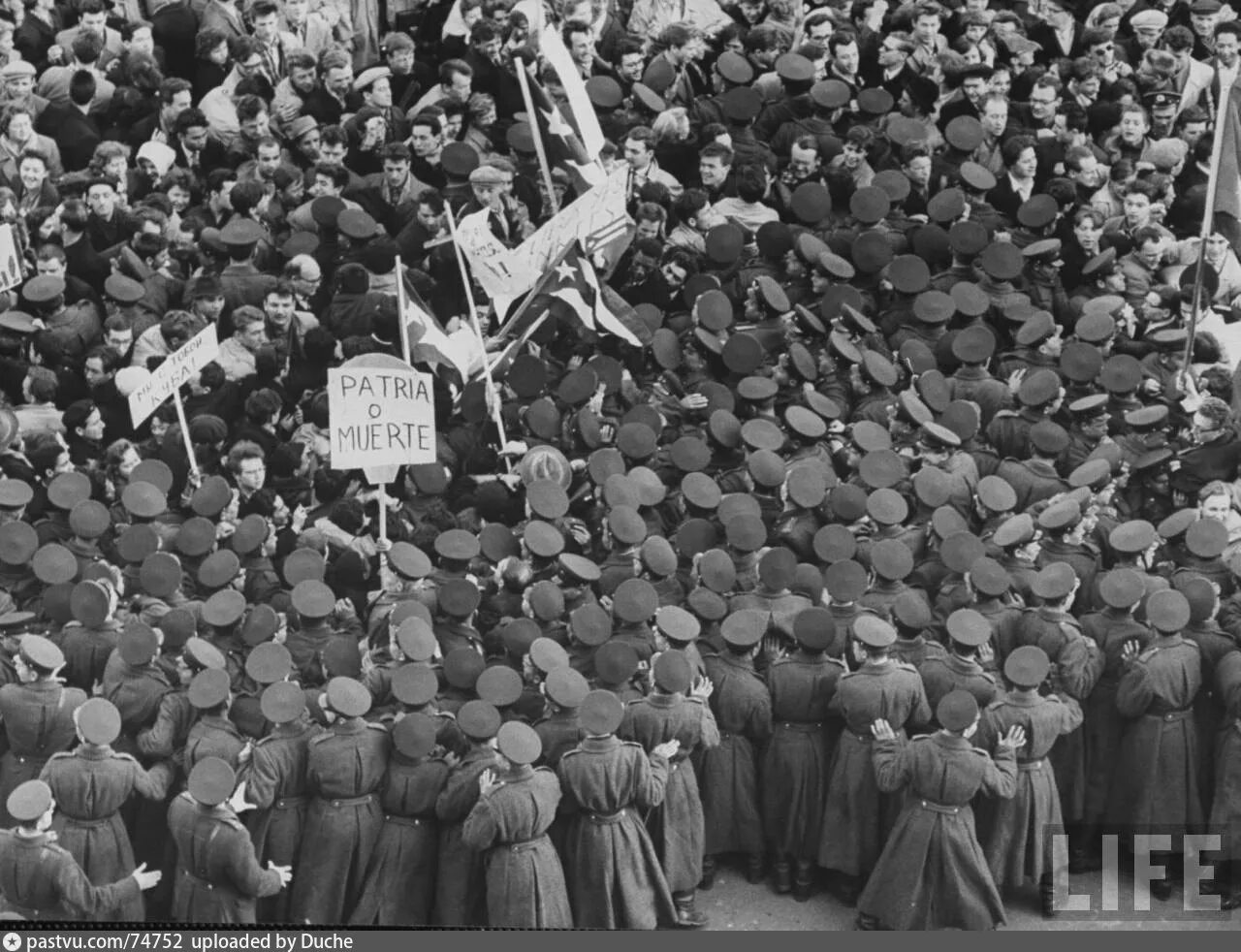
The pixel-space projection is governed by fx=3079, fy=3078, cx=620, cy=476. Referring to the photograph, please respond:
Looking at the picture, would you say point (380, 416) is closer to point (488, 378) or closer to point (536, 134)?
point (488, 378)

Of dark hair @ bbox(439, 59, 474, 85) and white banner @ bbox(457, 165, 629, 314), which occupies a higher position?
dark hair @ bbox(439, 59, 474, 85)

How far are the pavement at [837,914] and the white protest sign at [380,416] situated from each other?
340cm

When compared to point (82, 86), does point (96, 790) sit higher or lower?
lower

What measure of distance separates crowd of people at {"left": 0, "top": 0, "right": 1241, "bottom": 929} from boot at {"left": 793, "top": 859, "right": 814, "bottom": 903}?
0.17 ft

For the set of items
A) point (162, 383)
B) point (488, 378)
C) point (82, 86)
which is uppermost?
point (82, 86)

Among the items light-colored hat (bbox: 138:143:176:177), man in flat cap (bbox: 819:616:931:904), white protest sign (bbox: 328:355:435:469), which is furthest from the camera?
light-colored hat (bbox: 138:143:176:177)

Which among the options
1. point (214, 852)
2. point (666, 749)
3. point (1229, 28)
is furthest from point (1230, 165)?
point (214, 852)

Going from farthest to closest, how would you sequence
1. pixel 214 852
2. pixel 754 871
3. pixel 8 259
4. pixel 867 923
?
pixel 8 259
pixel 754 871
pixel 867 923
pixel 214 852

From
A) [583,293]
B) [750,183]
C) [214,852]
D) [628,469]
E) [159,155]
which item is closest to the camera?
[214,852]

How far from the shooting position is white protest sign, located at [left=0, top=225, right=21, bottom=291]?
21438 mm

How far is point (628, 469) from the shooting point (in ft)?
68.0

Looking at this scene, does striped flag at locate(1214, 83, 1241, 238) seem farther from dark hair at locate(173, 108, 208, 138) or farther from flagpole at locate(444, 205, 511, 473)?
dark hair at locate(173, 108, 208, 138)
